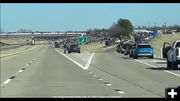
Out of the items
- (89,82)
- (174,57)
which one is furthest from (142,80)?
(174,57)

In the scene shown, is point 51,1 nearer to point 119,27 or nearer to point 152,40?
point 152,40

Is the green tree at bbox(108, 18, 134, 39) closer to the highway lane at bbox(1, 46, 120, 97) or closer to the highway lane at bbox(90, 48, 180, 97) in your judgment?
the highway lane at bbox(90, 48, 180, 97)

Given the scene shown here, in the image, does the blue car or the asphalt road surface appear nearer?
the asphalt road surface

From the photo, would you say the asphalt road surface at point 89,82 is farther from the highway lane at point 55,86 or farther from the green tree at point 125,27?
the green tree at point 125,27

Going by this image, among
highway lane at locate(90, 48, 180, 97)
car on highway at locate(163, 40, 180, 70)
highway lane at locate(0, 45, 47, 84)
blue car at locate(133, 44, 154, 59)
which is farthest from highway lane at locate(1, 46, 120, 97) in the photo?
blue car at locate(133, 44, 154, 59)

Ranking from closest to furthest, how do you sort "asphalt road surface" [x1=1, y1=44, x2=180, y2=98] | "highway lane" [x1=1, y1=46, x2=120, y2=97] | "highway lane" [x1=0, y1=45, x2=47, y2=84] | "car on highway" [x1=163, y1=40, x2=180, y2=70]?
"highway lane" [x1=1, y1=46, x2=120, y2=97] < "asphalt road surface" [x1=1, y1=44, x2=180, y2=98] < "highway lane" [x1=0, y1=45, x2=47, y2=84] < "car on highway" [x1=163, y1=40, x2=180, y2=70]

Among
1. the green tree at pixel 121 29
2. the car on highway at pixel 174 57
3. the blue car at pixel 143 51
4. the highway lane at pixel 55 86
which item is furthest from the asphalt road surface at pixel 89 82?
the green tree at pixel 121 29

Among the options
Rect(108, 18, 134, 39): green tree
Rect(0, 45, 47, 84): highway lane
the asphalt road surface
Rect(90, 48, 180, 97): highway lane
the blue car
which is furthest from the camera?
Rect(108, 18, 134, 39): green tree

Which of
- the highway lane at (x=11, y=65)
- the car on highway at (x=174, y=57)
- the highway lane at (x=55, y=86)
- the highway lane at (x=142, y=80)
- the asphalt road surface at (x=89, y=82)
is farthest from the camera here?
the car on highway at (x=174, y=57)

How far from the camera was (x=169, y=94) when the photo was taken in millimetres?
5449

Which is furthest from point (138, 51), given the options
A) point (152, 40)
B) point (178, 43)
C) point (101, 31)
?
point (101, 31)

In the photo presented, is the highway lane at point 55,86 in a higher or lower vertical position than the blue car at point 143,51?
higher

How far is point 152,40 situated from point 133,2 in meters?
77.2

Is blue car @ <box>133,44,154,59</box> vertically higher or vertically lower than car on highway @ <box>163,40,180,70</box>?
lower
